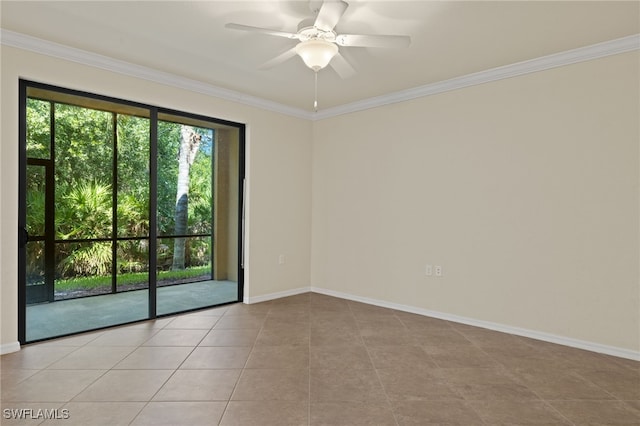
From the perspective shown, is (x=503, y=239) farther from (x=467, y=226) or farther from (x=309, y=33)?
(x=309, y=33)

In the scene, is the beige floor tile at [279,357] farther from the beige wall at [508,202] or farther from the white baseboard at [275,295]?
the beige wall at [508,202]

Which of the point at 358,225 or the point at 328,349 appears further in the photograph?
the point at 358,225

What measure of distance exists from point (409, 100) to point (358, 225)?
1684 mm

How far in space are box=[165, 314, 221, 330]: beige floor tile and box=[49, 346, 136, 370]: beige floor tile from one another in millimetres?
625

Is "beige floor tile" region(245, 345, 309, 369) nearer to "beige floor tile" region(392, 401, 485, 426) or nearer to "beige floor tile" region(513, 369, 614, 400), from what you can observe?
"beige floor tile" region(392, 401, 485, 426)


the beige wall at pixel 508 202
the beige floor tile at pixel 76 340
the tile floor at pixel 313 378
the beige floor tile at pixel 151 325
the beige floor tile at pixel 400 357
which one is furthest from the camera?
the beige floor tile at pixel 151 325

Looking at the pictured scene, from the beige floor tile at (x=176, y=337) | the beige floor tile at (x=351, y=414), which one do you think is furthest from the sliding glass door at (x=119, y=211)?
the beige floor tile at (x=351, y=414)

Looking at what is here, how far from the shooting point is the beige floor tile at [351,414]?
2.09 m

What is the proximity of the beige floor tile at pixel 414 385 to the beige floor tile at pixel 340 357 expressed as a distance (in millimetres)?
206

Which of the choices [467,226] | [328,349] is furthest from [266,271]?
[467,226]

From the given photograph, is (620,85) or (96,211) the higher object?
(620,85)

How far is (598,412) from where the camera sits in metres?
2.22

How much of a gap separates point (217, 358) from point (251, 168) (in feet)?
8.11

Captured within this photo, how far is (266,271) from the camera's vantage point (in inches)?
193
